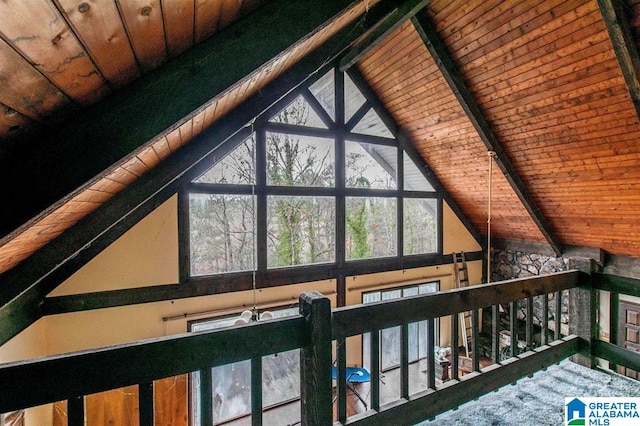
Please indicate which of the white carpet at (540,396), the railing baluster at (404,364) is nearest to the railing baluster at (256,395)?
the railing baluster at (404,364)

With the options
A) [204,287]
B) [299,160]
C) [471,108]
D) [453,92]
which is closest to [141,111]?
[204,287]

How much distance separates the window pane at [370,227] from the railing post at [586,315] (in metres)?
3.62

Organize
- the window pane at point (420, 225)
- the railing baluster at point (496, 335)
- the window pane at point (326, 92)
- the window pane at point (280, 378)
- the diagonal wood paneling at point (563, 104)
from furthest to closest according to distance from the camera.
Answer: the window pane at point (420, 225)
the window pane at point (326, 92)
the window pane at point (280, 378)
the diagonal wood paneling at point (563, 104)
the railing baluster at point (496, 335)

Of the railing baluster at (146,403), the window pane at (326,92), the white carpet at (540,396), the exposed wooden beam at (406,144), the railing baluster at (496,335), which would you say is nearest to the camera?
the railing baluster at (146,403)

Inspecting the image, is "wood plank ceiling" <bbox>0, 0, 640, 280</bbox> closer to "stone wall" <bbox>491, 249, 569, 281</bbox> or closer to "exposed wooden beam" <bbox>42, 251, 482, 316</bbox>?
"stone wall" <bbox>491, 249, 569, 281</bbox>

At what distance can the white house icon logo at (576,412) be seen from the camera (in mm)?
1981

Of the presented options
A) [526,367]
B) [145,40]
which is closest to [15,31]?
[145,40]

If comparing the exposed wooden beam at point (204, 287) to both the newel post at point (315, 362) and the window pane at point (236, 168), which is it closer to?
the window pane at point (236, 168)

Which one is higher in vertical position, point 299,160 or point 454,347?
point 299,160

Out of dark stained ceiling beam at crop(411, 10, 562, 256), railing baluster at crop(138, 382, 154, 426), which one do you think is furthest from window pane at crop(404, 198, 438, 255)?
railing baluster at crop(138, 382, 154, 426)

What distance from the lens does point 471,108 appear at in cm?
462

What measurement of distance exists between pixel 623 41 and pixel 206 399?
4596mm

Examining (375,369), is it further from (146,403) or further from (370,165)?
(370,165)

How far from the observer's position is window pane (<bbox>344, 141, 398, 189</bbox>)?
5.88 meters
